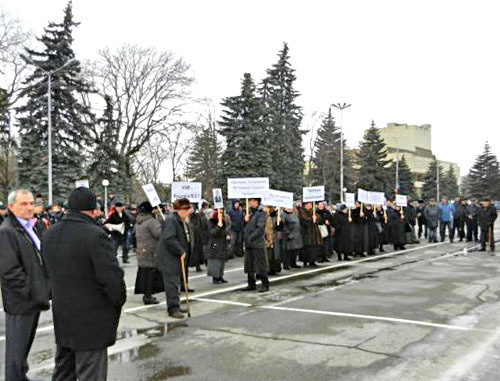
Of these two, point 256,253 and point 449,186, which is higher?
point 449,186

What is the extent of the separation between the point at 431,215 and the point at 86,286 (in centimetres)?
2045

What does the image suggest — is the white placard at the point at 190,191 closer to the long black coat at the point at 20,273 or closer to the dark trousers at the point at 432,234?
the long black coat at the point at 20,273

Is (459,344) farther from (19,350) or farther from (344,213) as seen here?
(344,213)

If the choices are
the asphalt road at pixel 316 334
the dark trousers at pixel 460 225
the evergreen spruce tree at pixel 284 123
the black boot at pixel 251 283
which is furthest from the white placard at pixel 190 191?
the evergreen spruce tree at pixel 284 123

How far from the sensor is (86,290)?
154 inches

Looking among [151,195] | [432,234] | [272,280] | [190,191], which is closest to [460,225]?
[432,234]

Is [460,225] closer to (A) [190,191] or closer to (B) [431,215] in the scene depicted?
(B) [431,215]

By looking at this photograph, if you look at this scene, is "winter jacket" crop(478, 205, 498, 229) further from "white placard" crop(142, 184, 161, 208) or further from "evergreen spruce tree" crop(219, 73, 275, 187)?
"evergreen spruce tree" crop(219, 73, 275, 187)

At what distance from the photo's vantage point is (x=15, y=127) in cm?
3412

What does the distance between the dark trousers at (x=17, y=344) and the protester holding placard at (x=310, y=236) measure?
32.7 feet

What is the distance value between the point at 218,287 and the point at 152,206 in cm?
245

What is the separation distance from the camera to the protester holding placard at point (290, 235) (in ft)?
44.4

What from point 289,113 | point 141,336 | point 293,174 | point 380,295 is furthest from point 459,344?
point 289,113

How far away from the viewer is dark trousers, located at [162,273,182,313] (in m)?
8.14
